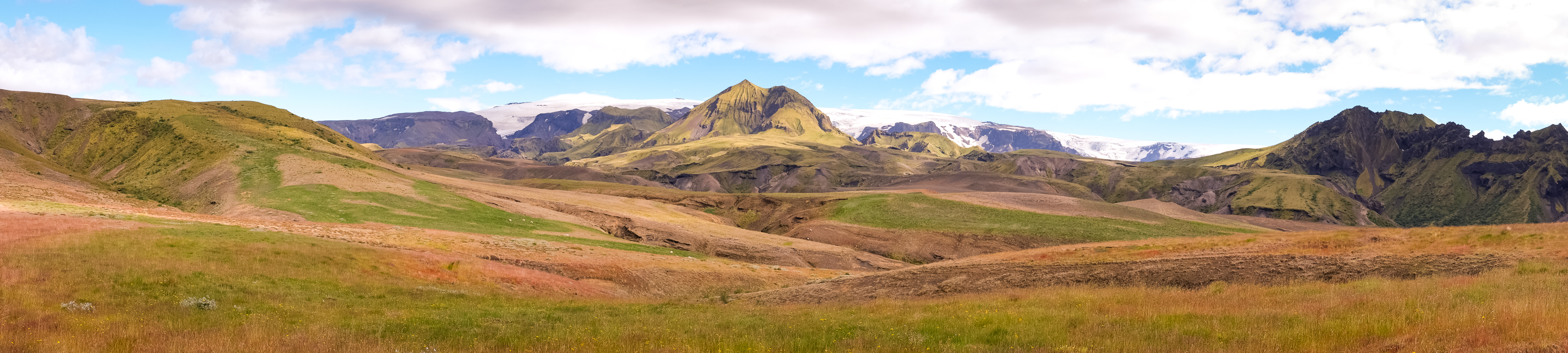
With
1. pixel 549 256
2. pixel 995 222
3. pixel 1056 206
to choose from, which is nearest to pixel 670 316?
pixel 549 256

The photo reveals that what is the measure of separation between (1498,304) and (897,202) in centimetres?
8165

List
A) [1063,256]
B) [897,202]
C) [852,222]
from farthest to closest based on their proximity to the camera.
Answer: [897,202] < [852,222] < [1063,256]

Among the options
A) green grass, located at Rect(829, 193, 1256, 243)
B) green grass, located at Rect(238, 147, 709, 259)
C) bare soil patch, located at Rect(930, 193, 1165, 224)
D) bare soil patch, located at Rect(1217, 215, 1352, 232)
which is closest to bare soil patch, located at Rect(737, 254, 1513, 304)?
green grass, located at Rect(238, 147, 709, 259)

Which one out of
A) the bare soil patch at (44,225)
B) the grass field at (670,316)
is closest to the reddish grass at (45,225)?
the bare soil patch at (44,225)

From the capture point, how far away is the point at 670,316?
2388 cm

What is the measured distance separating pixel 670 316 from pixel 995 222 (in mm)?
67888

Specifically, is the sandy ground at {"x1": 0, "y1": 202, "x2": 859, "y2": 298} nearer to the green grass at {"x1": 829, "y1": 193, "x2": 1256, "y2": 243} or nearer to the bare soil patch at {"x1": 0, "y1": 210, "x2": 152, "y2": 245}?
the bare soil patch at {"x1": 0, "y1": 210, "x2": 152, "y2": 245}

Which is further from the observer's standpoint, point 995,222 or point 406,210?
point 995,222

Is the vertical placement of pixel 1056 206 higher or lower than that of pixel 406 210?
lower

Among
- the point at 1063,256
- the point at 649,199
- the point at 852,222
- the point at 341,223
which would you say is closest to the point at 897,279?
the point at 1063,256

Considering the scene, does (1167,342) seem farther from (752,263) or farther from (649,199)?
(649,199)

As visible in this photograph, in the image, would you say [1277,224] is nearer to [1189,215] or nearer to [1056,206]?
[1189,215]

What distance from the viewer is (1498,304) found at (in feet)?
51.0

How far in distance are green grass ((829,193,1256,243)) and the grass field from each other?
56.8 m
